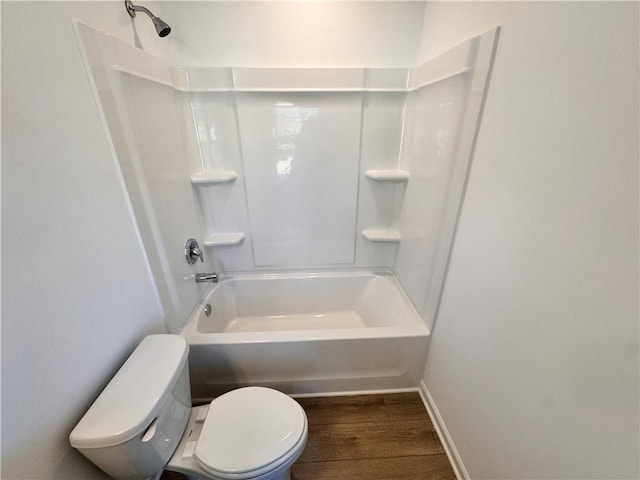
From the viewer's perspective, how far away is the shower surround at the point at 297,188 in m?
1.11

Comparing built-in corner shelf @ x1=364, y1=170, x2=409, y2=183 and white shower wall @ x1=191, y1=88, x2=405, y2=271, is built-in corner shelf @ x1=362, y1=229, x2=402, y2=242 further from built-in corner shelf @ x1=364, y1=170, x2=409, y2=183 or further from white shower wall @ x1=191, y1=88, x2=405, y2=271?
built-in corner shelf @ x1=364, y1=170, x2=409, y2=183

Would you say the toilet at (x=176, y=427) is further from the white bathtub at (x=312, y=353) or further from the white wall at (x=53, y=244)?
the white bathtub at (x=312, y=353)

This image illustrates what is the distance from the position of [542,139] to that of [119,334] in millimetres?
1494

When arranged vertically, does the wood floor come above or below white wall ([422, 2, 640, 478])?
below

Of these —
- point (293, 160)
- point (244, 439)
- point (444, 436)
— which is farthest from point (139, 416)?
point (293, 160)

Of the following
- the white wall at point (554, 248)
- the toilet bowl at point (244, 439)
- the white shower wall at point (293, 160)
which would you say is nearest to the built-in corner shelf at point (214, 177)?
the white shower wall at point (293, 160)

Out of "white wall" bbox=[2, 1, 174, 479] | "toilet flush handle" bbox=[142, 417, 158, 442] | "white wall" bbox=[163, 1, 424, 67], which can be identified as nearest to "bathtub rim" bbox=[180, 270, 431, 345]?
"white wall" bbox=[2, 1, 174, 479]

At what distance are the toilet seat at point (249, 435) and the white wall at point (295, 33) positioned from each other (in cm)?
171

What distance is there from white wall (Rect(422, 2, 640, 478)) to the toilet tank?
1.12 meters

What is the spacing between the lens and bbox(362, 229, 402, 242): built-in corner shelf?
6.15 ft

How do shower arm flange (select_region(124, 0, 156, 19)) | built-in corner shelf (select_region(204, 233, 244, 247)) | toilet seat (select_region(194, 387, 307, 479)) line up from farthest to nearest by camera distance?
built-in corner shelf (select_region(204, 233, 244, 247))
shower arm flange (select_region(124, 0, 156, 19))
toilet seat (select_region(194, 387, 307, 479))

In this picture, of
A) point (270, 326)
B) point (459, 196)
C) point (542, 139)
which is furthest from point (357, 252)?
Result: point (542, 139)

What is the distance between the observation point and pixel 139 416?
77 cm

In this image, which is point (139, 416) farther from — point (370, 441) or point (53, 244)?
point (370, 441)
